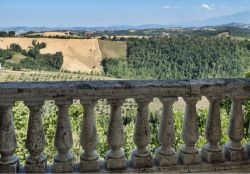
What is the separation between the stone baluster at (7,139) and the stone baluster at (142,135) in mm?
1248

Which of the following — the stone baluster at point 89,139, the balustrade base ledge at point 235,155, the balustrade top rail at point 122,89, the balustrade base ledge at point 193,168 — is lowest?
the balustrade base ledge at point 193,168

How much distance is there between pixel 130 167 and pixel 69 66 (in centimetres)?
15709

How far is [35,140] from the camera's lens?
3900mm

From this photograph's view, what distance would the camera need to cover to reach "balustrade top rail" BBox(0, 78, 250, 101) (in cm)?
379

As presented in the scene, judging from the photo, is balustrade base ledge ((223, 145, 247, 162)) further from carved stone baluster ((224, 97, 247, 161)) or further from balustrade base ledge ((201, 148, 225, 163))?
balustrade base ledge ((201, 148, 225, 163))

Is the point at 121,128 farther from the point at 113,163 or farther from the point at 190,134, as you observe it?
the point at 190,134

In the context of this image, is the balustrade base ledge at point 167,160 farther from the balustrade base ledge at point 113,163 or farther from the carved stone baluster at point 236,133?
the carved stone baluster at point 236,133

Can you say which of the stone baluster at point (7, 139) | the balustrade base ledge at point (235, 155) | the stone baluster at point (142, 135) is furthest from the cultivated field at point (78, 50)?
the stone baluster at point (7, 139)

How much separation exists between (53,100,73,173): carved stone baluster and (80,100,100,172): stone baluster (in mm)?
143

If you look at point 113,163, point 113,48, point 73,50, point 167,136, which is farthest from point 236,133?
point 113,48

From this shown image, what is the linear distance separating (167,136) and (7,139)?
1.64 m

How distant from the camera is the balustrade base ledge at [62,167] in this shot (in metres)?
3.98

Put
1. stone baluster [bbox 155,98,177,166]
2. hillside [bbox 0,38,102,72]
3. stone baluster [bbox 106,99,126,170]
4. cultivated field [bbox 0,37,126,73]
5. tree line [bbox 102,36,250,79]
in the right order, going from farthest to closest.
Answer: cultivated field [bbox 0,37,126,73] → hillside [bbox 0,38,102,72] → tree line [bbox 102,36,250,79] → stone baluster [bbox 155,98,177,166] → stone baluster [bbox 106,99,126,170]

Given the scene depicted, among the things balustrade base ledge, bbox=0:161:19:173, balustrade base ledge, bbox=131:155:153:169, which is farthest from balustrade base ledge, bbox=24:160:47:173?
balustrade base ledge, bbox=131:155:153:169
